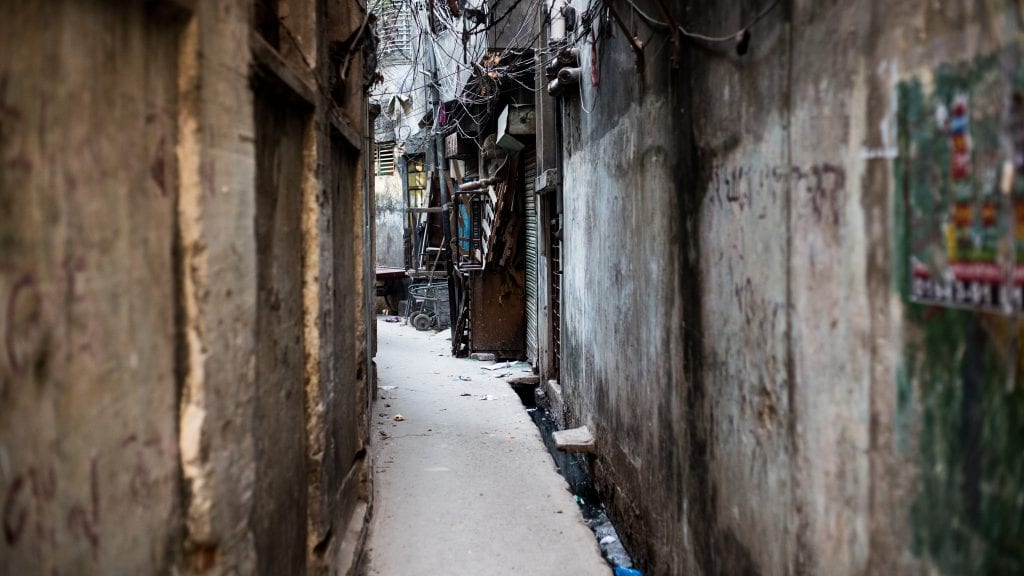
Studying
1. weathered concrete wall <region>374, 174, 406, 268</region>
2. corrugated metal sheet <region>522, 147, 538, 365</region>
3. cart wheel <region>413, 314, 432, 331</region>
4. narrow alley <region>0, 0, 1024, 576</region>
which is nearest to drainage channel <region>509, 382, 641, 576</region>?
narrow alley <region>0, 0, 1024, 576</region>

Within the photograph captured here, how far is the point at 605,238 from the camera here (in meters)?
6.36

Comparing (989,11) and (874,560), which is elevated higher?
(989,11)

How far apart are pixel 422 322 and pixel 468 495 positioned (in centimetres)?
1220

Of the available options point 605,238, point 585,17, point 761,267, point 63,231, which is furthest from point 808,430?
point 585,17

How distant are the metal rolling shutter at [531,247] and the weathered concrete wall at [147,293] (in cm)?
849

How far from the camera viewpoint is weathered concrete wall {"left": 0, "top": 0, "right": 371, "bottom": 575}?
5.01ft

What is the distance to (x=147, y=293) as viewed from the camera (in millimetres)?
1966

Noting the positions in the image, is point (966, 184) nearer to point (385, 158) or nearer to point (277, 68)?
point (277, 68)

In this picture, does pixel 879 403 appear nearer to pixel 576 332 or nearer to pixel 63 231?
pixel 63 231

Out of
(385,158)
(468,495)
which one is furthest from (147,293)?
(385,158)

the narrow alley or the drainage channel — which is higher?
the narrow alley

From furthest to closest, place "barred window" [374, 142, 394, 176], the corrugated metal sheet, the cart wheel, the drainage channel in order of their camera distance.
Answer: "barred window" [374, 142, 394, 176]
the cart wheel
the corrugated metal sheet
the drainage channel

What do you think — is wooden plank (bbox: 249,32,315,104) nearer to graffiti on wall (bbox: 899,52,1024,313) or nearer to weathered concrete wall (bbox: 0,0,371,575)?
weathered concrete wall (bbox: 0,0,371,575)

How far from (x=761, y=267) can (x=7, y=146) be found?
8.57 ft
